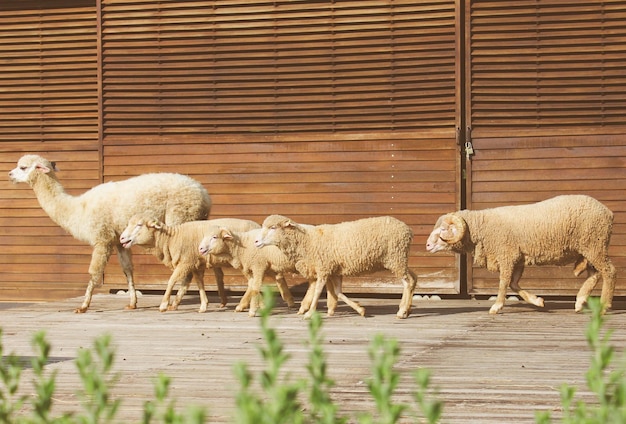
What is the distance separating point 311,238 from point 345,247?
36 cm

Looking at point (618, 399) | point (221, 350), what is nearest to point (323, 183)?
point (221, 350)

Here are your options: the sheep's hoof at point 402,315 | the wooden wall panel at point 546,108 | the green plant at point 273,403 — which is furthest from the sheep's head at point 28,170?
the green plant at point 273,403

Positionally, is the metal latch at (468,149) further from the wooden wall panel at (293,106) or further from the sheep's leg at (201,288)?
the sheep's leg at (201,288)

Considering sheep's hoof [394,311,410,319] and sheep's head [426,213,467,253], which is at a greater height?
sheep's head [426,213,467,253]

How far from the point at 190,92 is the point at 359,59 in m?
2.06

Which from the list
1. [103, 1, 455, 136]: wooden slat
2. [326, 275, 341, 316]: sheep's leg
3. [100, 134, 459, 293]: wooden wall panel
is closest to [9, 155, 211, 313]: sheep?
[100, 134, 459, 293]: wooden wall panel

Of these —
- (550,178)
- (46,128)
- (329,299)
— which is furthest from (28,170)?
(550,178)

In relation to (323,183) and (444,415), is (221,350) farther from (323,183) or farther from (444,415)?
(323,183)

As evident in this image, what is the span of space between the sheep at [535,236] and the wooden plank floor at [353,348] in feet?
1.58

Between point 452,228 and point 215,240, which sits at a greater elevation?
point 452,228

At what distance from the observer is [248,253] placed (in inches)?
424

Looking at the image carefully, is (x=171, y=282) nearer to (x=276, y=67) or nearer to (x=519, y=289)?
(x=276, y=67)

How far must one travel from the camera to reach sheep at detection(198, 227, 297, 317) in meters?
10.7

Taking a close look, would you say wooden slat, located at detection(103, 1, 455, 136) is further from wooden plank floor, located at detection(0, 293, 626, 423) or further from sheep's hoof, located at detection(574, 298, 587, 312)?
sheep's hoof, located at detection(574, 298, 587, 312)
